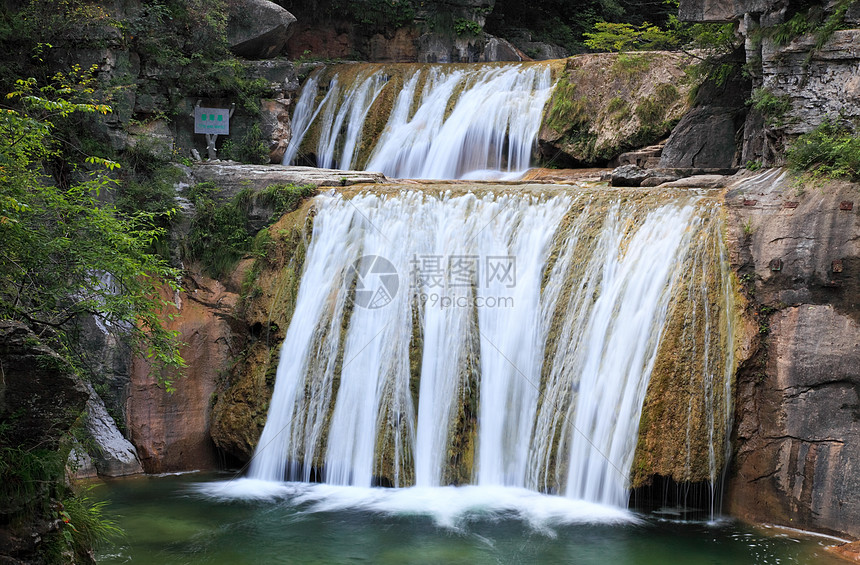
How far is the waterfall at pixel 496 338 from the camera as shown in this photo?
7887 millimetres

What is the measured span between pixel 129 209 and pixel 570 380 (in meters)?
6.90

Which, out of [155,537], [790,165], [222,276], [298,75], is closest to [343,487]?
[155,537]

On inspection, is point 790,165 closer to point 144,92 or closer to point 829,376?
point 829,376

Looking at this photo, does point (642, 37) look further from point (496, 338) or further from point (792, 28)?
point (496, 338)

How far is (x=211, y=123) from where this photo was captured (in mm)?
13141

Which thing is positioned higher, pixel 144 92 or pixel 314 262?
pixel 144 92

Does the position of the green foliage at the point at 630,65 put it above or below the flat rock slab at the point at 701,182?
above

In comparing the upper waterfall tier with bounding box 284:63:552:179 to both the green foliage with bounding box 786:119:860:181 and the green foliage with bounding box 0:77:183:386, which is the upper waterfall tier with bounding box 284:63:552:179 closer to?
the green foliage with bounding box 786:119:860:181

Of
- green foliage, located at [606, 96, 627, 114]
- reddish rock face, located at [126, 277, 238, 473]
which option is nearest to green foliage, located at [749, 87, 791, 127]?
green foliage, located at [606, 96, 627, 114]

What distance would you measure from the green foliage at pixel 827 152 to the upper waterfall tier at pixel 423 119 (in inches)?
202

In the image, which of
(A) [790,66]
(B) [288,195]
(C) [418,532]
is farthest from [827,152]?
(B) [288,195]

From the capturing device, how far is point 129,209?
11.1 m

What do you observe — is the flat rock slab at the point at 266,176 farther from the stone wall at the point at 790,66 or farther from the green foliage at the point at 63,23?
the stone wall at the point at 790,66

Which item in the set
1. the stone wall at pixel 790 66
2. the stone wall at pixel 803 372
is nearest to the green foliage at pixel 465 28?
the stone wall at pixel 790 66
